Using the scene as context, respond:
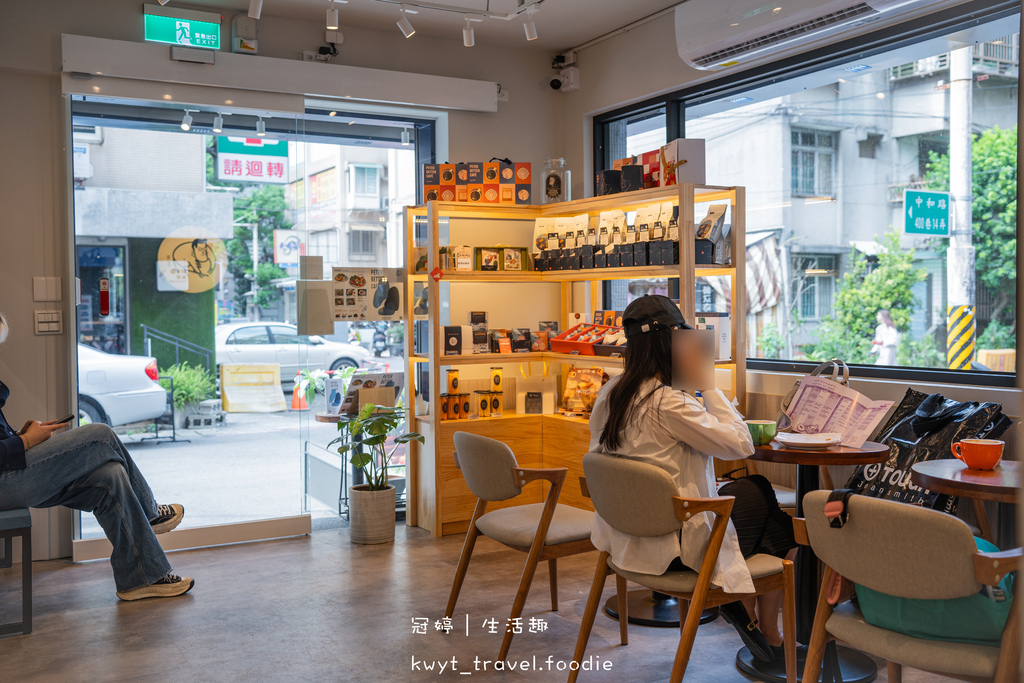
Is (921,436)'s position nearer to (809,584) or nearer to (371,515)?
(809,584)

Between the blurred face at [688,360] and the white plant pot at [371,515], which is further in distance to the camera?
the white plant pot at [371,515]

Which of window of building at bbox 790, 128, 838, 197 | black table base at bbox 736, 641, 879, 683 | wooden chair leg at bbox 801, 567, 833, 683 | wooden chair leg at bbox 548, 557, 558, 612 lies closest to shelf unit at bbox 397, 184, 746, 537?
window of building at bbox 790, 128, 838, 197

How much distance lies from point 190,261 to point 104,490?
1533mm

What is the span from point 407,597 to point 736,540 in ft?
5.98

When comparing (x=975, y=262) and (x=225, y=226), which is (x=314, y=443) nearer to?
(x=225, y=226)

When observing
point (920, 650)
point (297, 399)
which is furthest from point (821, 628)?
point (297, 399)

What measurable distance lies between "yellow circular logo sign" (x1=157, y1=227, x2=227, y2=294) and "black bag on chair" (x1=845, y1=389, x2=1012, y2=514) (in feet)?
12.1

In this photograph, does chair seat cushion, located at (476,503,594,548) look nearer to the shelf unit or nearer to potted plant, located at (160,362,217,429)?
the shelf unit

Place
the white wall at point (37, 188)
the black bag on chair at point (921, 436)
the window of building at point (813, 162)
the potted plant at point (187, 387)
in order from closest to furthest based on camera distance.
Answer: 1. the black bag on chair at point (921, 436)
2. the window of building at point (813, 162)
3. the white wall at point (37, 188)
4. the potted plant at point (187, 387)

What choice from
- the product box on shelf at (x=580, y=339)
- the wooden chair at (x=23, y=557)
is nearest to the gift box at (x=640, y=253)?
the product box on shelf at (x=580, y=339)

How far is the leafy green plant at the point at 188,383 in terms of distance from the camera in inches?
193

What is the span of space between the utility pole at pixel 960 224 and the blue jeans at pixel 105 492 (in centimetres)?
385

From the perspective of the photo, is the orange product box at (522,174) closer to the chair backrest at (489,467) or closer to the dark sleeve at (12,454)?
the chair backrest at (489,467)

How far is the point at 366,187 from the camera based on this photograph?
5492mm
